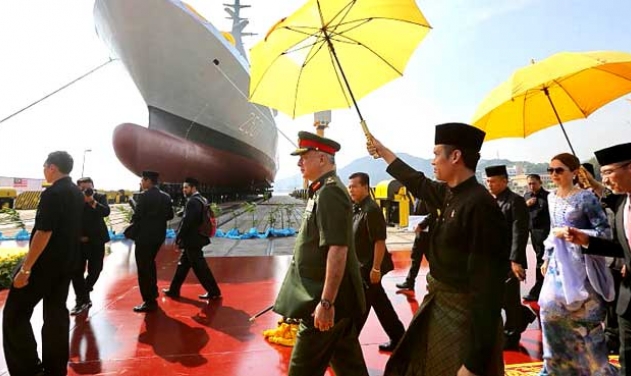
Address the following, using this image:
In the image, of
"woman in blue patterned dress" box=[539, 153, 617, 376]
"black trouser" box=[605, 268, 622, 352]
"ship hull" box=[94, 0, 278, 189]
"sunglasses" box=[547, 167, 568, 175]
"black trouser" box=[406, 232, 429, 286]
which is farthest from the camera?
"ship hull" box=[94, 0, 278, 189]

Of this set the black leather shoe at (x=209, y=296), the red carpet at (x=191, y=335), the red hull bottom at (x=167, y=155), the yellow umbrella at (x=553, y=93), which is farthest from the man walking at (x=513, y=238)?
the red hull bottom at (x=167, y=155)

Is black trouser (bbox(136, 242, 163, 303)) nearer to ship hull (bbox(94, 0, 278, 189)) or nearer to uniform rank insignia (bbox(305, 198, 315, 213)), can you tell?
uniform rank insignia (bbox(305, 198, 315, 213))

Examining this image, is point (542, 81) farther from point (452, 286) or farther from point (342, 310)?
point (342, 310)

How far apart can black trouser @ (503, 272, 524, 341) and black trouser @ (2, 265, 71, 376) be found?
382 centimetres

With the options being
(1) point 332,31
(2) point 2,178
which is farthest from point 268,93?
(2) point 2,178

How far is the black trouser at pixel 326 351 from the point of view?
6.32 feet

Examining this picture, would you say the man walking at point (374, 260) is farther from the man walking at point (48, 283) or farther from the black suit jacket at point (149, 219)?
the black suit jacket at point (149, 219)

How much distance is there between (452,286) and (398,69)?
2135mm

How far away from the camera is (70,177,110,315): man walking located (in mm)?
4434

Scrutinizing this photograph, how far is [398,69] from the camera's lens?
308 cm

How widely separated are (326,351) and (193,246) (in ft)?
11.1

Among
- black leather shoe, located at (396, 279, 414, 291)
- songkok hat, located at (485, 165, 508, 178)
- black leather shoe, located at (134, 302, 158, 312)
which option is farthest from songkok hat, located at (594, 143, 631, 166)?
black leather shoe, located at (134, 302, 158, 312)

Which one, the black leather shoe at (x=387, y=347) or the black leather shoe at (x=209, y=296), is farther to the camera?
the black leather shoe at (x=209, y=296)

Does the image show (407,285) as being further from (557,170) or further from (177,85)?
(177,85)
